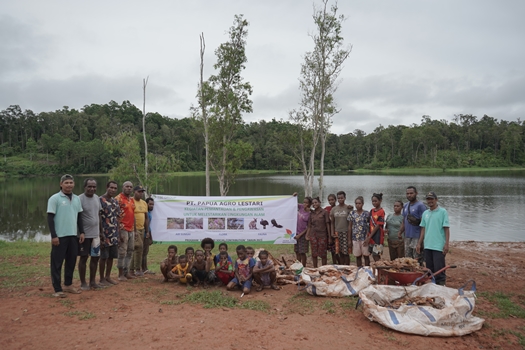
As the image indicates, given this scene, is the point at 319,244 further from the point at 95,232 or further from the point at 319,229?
the point at 95,232

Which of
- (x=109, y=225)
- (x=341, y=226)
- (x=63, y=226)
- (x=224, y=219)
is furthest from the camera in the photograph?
(x=224, y=219)

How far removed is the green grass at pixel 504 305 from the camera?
485 cm

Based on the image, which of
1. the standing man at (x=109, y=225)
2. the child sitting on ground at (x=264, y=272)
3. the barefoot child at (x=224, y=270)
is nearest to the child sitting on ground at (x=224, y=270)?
the barefoot child at (x=224, y=270)

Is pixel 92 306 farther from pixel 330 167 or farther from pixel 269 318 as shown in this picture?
pixel 330 167

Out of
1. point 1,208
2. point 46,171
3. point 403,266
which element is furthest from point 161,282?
point 46,171

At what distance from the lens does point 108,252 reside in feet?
19.3

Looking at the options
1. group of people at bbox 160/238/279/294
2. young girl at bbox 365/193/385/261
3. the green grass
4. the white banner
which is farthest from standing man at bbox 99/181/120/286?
the green grass

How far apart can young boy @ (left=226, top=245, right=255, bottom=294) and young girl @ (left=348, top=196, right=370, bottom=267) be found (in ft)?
6.58

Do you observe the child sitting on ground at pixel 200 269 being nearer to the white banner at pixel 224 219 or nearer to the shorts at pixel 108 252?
the shorts at pixel 108 252

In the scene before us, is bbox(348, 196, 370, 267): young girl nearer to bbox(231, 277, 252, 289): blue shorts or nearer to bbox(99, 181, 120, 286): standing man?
bbox(231, 277, 252, 289): blue shorts

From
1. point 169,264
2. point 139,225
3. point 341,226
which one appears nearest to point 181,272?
point 169,264

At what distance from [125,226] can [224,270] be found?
1850 mm

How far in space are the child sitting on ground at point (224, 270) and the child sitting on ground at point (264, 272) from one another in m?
0.42

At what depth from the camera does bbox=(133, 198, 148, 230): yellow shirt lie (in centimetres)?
650
